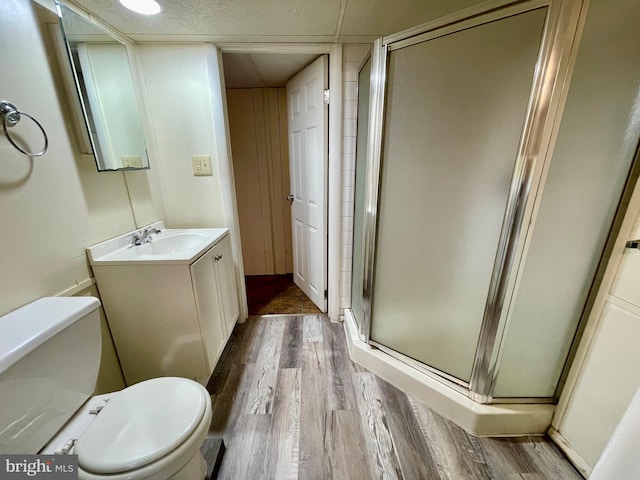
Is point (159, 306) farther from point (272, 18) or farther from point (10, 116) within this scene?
point (272, 18)

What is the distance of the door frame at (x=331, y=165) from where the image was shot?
149 cm

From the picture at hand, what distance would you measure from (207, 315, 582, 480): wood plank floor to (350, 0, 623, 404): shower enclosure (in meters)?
0.22

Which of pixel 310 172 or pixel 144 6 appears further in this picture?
pixel 310 172

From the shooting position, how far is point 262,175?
2529 millimetres

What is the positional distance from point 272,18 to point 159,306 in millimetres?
1539

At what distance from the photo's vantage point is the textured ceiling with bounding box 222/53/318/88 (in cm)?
163

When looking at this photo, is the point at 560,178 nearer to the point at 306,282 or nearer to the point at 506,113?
the point at 506,113

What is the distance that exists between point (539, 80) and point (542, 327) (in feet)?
3.15

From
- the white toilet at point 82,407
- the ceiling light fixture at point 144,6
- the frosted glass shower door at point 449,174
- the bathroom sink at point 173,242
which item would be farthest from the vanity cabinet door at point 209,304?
Result: the ceiling light fixture at point 144,6

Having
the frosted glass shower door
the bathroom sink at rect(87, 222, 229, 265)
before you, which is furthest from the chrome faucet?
the frosted glass shower door

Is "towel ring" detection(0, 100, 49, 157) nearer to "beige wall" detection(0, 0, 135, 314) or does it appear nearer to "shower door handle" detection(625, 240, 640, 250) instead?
"beige wall" detection(0, 0, 135, 314)

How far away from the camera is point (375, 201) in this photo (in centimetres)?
129

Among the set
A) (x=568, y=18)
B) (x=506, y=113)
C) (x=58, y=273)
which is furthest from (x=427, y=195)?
(x=58, y=273)

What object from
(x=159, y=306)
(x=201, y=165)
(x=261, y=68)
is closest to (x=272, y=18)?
(x=261, y=68)
